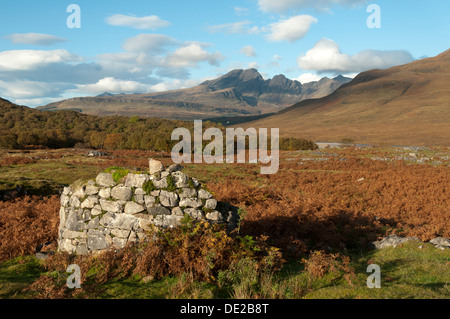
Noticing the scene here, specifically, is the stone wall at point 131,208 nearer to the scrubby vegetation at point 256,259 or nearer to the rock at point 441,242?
the scrubby vegetation at point 256,259

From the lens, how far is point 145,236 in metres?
7.61

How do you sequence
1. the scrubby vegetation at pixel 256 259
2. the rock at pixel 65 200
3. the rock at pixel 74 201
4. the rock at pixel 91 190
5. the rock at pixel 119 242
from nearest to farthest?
1. the scrubby vegetation at pixel 256 259
2. the rock at pixel 119 242
3. the rock at pixel 91 190
4. the rock at pixel 74 201
5. the rock at pixel 65 200

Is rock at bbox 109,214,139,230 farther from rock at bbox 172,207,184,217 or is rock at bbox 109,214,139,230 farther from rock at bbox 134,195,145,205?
rock at bbox 172,207,184,217

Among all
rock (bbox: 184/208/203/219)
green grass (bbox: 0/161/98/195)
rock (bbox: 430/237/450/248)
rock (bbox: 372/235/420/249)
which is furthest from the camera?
green grass (bbox: 0/161/98/195)

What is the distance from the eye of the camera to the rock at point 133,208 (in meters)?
7.79

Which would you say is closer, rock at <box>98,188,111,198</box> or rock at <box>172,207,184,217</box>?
rock at <box>172,207,184,217</box>

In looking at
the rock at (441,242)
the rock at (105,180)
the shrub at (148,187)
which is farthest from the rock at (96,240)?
the rock at (441,242)

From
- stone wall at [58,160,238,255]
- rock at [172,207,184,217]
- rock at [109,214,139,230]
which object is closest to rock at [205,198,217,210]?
stone wall at [58,160,238,255]

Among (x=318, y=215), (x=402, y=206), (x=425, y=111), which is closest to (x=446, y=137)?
(x=425, y=111)

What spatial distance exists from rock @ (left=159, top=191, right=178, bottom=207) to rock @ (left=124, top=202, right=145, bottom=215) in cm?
60

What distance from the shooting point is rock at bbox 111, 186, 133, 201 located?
7949 millimetres

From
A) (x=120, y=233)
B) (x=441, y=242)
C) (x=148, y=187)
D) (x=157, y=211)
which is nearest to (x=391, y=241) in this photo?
(x=441, y=242)
